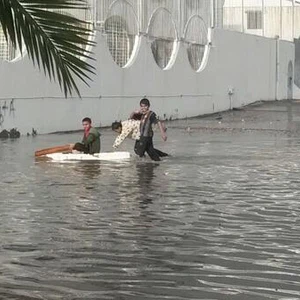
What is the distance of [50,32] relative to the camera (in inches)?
199

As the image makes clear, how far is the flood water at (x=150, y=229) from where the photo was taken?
7574 mm

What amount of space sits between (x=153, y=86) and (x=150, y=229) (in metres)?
27.0

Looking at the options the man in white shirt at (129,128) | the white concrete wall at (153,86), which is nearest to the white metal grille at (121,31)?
the white concrete wall at (153,86)

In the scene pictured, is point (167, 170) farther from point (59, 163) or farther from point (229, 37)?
point (229, 37)

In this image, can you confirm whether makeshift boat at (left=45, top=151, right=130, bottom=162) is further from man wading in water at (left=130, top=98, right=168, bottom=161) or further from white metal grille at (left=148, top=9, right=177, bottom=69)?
white metal grille at (left=148, top=9, right=177, bottom=69)

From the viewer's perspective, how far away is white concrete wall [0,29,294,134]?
28422 mm

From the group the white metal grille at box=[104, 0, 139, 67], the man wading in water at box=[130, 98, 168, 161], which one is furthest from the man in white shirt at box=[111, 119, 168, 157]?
the white metal grille at box=[104, 0, 139, 67]

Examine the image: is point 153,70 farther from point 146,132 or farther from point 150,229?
point 150,229

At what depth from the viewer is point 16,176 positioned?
53.7ft

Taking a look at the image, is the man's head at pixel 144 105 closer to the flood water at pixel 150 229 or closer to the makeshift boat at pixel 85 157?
the flood water at pixel 150 229

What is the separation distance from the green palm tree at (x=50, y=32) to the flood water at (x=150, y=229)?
97.5 inches

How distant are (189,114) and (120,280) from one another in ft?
110

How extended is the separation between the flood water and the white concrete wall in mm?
8450

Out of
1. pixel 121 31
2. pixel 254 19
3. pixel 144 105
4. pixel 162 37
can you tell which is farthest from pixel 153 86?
pixel 254 19
